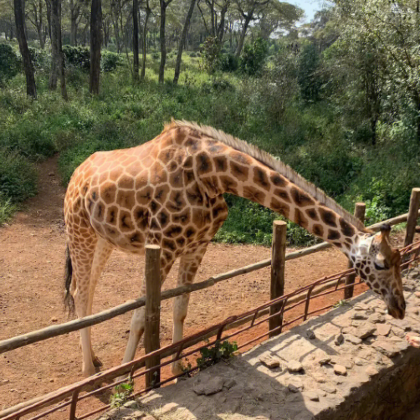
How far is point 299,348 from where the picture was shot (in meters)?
4.20

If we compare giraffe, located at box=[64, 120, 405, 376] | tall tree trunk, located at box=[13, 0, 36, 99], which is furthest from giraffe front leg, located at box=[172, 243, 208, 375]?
tall tree trunk, located at box=[13, 0, 36, 99]

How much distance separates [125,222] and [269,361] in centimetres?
193

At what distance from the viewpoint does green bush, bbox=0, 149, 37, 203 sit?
Answer: 10641 millimetres

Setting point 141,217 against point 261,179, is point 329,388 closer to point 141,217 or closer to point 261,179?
point 261,179

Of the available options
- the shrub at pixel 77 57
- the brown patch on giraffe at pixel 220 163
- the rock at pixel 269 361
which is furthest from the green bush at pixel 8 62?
the rock at pixel 269 361

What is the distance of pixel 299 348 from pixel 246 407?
42.4 inches

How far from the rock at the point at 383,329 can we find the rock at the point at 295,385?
1.32 metres

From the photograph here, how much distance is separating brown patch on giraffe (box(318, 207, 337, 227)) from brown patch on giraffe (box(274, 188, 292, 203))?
0.93 feet

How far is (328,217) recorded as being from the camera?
3570 millimetres

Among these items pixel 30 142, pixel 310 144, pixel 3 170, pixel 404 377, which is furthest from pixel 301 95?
pixel 404 377

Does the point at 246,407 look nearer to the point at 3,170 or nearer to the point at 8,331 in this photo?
the point at 8,331

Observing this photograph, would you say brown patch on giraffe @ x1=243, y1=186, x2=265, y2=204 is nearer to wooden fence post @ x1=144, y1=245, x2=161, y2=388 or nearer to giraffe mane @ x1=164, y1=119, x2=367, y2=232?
giraffe mane @ x1=164, y1=119, x2=367, y2=232

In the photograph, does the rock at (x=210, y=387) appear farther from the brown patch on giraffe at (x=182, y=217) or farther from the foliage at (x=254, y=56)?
the foliage at (x=254, y=56)

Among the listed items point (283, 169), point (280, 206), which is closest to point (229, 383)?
point (280, 206)
